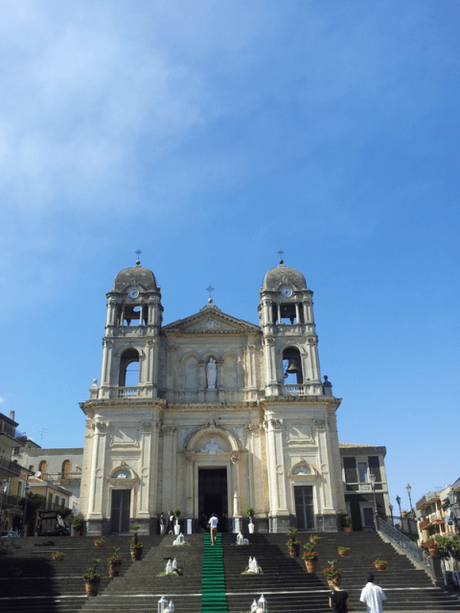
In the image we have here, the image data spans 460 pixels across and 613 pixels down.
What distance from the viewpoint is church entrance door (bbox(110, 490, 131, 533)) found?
34.0 meters

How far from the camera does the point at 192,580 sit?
23219 millimetres

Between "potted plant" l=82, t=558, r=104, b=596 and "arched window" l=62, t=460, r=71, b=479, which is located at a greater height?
"arched window" l=62, t=460, r=71, b=479

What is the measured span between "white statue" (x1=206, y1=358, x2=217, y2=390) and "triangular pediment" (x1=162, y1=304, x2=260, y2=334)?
7.38 feet

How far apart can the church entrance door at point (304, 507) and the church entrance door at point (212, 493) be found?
4.75 meters

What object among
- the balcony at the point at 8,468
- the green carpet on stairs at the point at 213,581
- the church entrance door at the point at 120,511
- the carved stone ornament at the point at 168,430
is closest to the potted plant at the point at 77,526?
the church entrance door at the point at 120,511

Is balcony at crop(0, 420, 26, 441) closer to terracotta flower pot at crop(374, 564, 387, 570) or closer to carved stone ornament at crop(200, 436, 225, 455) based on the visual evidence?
carved stone ornament at crop(200, 436, 225, 455)

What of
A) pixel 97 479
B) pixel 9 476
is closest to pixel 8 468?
pixel 9 476

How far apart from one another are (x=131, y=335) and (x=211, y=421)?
8.04 meters

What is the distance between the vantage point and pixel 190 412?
3706 cm

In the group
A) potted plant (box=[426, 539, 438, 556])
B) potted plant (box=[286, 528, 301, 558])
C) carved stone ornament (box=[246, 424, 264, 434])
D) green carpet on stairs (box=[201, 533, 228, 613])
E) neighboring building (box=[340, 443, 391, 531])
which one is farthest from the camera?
neighboring building (box=[340, 443, 391, 531])

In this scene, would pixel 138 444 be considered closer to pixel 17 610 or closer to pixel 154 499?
pixel 154 499

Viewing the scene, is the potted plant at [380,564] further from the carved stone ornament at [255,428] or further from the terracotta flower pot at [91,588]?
the carved stone ornament at [255,428]

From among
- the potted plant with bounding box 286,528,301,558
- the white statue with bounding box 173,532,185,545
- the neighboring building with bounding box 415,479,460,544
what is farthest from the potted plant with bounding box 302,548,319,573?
the neighboring building with bounding box 415,479,460,544

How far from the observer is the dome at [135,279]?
4038 cm
